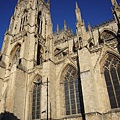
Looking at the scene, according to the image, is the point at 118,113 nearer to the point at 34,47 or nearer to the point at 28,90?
the point at 28,90

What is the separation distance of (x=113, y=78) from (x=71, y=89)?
395 centimetres

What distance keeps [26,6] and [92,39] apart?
14.7 metres

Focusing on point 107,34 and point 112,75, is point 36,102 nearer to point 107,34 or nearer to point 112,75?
point 112,75

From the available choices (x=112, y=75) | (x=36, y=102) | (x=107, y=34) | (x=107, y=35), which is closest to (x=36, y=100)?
(x=36, y=102)

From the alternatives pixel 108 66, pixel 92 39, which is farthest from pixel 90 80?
pixel 92 39

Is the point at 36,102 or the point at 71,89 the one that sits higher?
the point at 71,89

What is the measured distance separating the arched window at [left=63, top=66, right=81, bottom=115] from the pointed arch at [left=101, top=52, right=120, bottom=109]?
9.11 ft

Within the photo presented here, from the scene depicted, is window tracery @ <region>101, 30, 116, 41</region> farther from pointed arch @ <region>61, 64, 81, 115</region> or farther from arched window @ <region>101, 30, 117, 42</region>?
pointed arch @ <region>61, 64, 81, 115</region>

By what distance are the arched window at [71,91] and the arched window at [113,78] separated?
9.27 feet

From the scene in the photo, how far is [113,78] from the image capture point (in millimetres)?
12828

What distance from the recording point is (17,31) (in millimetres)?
25344

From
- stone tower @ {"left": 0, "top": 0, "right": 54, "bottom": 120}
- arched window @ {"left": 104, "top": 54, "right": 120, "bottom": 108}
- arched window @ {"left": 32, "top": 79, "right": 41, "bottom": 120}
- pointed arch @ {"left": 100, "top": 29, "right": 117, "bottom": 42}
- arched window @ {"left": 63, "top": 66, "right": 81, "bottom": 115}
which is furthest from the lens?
pointed arch @ {"left": 100, "top": 29, "right": 117, "bottom": 42}

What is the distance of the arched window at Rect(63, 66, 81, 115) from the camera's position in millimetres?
13392

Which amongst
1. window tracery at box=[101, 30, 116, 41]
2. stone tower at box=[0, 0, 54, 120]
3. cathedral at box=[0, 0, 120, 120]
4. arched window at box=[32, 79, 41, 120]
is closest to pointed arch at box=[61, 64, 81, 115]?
cathedral at box=[0, 0, 120, 120]
